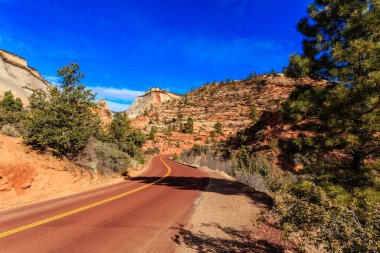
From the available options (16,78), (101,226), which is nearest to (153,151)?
(101,226)

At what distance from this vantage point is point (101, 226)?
6.48 m

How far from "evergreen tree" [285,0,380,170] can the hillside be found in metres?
51.0

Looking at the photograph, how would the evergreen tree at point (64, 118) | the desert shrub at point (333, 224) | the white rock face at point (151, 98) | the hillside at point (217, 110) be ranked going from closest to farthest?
1. the desert shrub at point (333, 224)
2. the evergreen tree at point (64, 118)
3. the hillside at point (217, 110)
4. the white rock face at point (151, 98)

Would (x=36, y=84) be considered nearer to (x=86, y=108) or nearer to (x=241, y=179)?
(x=86, y=108)

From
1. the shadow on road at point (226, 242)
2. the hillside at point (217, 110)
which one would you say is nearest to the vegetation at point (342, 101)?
the shadow on road at point (226, 242)

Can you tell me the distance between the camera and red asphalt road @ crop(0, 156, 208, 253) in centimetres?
512

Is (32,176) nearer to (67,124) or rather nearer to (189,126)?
(67,124)

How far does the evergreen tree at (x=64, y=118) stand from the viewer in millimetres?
13820

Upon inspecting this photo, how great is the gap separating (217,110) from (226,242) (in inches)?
3043

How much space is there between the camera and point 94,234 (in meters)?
5.84

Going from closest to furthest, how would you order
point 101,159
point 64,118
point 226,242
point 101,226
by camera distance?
point 226,242
point 101,226
point 64,118
point 101,159

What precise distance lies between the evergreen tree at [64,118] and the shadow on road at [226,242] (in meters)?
11.8

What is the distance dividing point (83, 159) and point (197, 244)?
13.2m

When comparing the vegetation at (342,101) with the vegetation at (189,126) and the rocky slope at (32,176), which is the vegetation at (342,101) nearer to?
the rocky slope at (32,176)
